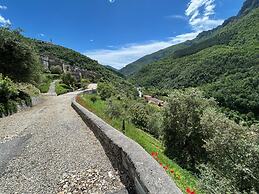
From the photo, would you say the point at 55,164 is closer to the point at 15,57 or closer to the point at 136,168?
the point at 136,168

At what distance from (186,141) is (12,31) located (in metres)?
22.9

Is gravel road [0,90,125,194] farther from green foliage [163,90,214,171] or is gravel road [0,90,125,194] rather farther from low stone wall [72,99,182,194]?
green foliage [163,90,214,171]

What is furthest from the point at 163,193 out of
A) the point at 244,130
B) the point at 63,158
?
the point at 244,130

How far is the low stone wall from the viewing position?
4285mm

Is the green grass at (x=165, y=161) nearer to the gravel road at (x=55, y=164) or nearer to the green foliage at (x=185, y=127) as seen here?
the gravel road at (x=55, y=164)

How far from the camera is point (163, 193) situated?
3.97 metres

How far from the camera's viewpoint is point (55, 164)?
24.8 ft

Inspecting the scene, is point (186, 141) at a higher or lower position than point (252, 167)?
lower

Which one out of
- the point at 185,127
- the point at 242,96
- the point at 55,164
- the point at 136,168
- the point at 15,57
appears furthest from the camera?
the point at 242,96

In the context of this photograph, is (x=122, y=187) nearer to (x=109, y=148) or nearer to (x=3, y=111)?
(x=109, y=148)

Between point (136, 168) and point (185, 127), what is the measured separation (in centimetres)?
1953

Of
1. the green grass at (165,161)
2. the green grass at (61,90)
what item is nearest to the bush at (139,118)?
the green grass at (61,90)

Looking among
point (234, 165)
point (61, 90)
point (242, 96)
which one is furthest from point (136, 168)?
point (242, 96)

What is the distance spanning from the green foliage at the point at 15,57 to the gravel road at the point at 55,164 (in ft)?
55.7
